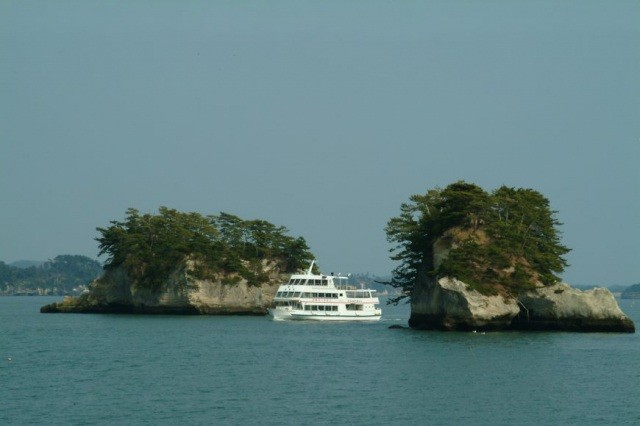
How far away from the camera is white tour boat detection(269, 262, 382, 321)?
97812mm

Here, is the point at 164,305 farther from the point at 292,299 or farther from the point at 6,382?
the point at 6,382

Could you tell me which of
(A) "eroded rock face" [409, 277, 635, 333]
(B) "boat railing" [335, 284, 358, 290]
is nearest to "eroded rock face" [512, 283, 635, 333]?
(A) "eroded rock face" [409, 277, 635, 333]

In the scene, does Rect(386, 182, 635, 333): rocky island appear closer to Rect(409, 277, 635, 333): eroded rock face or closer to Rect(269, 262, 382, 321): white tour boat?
Rect(409, 277, 635, 333): eroded rock face

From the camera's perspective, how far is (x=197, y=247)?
11131cm

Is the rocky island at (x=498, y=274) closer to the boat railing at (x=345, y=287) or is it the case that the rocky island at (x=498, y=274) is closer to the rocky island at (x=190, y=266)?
the boat railing at (x=345, y=287)

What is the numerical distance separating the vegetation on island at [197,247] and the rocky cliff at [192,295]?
809 mm

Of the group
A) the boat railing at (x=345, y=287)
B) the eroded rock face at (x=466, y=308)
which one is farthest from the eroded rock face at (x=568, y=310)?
the boat railing at (x=345, y=287)

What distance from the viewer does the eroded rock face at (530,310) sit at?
73.8 metres

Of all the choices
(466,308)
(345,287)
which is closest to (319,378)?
(466,308)

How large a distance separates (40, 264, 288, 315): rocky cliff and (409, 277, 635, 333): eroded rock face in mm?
38518

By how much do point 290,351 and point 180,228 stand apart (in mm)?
53918

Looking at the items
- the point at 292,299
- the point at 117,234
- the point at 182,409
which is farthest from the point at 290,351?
the point at 117,234

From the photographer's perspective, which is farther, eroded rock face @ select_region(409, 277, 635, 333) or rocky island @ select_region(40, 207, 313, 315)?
rocky island @ select_region(40, 207, 313, 315)

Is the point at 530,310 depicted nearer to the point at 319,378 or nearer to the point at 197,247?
the point at 319,378
